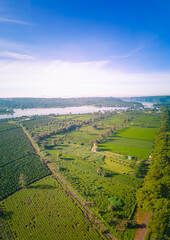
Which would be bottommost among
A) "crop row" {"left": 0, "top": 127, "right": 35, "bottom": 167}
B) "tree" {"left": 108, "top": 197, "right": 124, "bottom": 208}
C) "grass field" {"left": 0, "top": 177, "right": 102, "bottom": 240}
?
"grass field" {"left": 0, "top": 177, "right": 102, "bottom": 240}

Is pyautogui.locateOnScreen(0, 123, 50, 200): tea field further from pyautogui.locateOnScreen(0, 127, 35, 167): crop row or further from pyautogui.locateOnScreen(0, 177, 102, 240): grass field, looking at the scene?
pyautogui.locateOnScreen(0, 177, 102, 240): grass field

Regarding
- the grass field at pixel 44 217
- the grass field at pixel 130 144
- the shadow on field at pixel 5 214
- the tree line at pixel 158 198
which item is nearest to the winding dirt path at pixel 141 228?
the tree line at pixel 158 198

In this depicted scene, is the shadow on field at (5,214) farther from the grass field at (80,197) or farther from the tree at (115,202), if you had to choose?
the tree at (115,202)

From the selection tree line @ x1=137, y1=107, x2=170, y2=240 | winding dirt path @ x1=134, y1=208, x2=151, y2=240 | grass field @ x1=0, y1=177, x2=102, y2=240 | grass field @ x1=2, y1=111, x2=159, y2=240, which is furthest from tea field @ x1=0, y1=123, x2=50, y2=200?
tree line @ x1=137, y1=107, x2=170, y2=240

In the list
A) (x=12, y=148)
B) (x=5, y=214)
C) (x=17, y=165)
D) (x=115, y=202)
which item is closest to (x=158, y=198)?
(x=115, y=202)

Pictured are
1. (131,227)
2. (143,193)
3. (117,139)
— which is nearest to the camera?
(131,227)

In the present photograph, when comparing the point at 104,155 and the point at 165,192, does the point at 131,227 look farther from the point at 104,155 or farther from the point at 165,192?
the point at 104,155

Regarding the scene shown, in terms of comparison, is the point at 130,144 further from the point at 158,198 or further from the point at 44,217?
the point at 44,217

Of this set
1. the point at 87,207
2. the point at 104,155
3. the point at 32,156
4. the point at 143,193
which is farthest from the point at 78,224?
the point at 32,156
